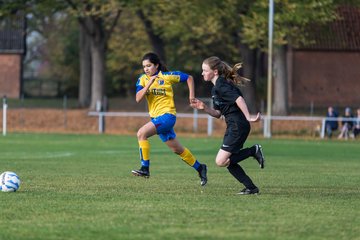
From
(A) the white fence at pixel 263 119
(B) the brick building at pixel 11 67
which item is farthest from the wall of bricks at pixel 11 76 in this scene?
(A) the white fence at pixel 263 119

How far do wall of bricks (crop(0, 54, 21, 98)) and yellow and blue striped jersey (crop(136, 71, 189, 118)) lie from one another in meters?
48.2

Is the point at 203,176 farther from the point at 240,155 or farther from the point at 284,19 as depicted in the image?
the point at 284,19

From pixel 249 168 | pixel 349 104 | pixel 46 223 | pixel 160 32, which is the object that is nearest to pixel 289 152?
pixel 249 168

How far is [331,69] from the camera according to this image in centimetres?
5784

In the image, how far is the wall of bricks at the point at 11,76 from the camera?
2447 inches

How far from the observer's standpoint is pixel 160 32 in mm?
51438

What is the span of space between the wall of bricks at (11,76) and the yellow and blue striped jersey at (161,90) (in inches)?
1898

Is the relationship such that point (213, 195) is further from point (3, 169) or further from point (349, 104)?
point (349, 104)

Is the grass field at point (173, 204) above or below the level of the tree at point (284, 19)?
below

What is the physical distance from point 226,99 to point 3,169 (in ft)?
21.4

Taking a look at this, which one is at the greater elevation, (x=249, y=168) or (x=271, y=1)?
(x=271, y=1)

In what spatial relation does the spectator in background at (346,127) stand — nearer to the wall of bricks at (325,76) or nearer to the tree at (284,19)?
the tree at (284,19)

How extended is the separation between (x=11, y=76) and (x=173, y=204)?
51.9m

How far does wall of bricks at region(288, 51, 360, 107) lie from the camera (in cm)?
5753
